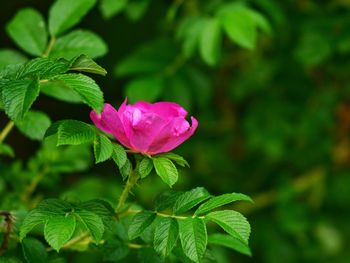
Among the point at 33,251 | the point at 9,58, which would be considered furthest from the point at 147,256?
the point at 9,58

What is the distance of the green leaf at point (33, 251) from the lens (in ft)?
3.25

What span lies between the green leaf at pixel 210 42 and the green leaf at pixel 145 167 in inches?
32.6

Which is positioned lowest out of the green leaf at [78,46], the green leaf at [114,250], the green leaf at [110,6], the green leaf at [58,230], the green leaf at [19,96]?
the green leaf at [114,250]

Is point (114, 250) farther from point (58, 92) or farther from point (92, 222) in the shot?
point (58, 92)

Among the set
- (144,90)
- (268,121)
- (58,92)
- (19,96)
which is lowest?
(268,121)

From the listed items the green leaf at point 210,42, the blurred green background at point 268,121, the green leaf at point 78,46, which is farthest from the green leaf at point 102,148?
the blurred green background at point 268,121

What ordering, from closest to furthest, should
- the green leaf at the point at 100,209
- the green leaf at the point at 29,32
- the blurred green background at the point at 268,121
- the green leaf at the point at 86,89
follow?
1. the green leaf at the point at 86,89
2. the green leaf at the point at 100,209
3. the green leaf at the point at 29,32
4. the blurred green background at the point at 268,121

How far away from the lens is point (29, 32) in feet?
4.56

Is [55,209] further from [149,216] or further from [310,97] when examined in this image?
[310,97]

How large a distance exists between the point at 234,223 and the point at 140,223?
132 mm

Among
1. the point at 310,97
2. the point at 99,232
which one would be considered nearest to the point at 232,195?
the point at 99,232

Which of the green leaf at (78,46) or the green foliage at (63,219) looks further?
the green leaf at (78,46)

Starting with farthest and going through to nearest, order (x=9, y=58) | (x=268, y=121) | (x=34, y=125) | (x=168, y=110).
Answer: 1. (x=268, y=121)
2. (x=9, y=58)
3. (x=34, y=125)
4. (x=168, y=110)

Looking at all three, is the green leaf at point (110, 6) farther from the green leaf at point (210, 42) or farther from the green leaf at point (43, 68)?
the green leaf at point (43, 68)
